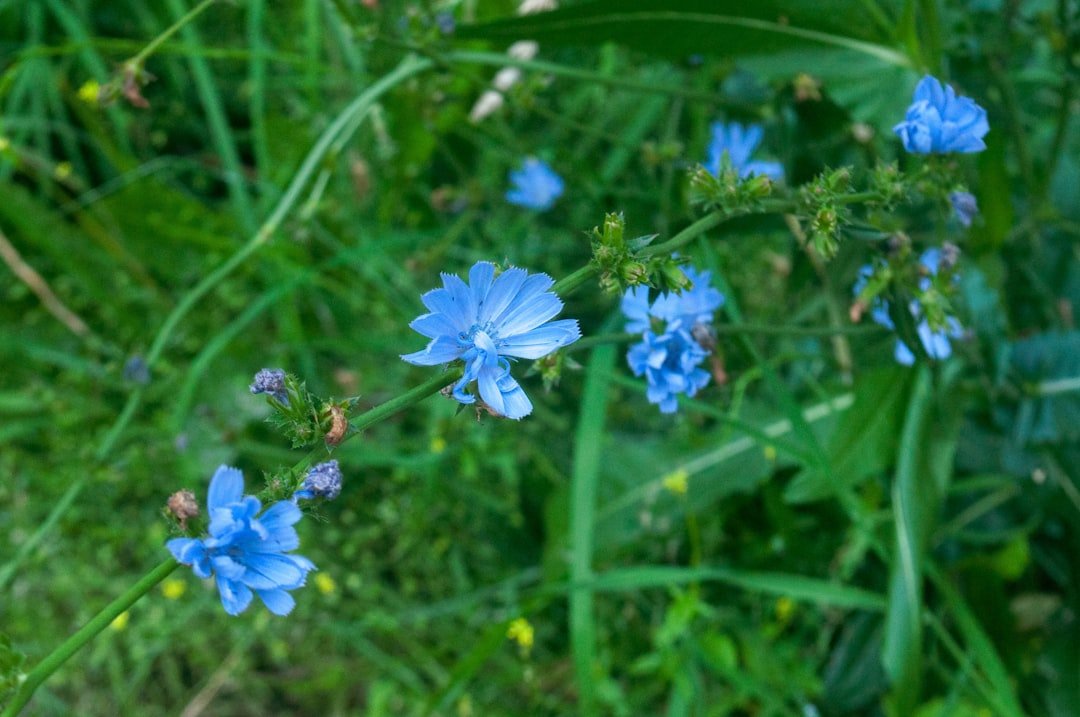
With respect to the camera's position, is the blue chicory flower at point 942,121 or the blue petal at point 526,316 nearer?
the blue petal at point 526,316

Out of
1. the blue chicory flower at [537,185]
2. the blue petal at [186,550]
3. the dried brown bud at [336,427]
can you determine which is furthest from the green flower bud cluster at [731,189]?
the blue chicory flower at [537,185]

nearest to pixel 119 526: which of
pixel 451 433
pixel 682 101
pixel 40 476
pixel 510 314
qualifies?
pixel 40 476

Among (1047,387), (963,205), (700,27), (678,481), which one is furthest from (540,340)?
(1047,387)

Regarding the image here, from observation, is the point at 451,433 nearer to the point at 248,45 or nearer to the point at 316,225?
the point at 316,225

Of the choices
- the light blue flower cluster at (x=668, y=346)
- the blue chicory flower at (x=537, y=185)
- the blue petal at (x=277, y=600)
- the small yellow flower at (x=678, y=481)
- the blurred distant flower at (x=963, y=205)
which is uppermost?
the blurred distant flower at (x=963, y=205)

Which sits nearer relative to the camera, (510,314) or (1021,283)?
(510,314)

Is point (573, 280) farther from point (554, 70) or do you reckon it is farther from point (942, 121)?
point (554, 70)

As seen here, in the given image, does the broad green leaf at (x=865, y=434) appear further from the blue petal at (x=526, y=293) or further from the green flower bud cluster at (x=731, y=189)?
the blue petal at (x=526, y=293)
